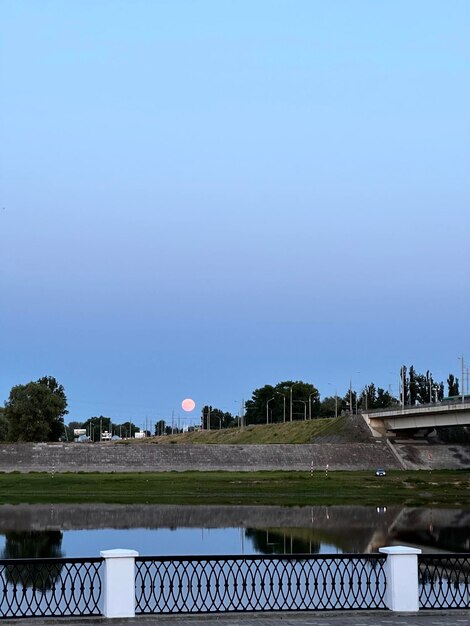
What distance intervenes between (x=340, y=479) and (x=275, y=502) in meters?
20.1

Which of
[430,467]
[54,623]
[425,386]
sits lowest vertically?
[54,623]

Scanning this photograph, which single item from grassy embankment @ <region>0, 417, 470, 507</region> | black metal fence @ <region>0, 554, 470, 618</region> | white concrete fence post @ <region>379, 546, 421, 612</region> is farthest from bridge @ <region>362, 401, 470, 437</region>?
white concrete fence post @ <region>379, 546, 421, 612</region>

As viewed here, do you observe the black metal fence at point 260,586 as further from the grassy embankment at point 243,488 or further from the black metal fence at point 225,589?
the grassy embankment at point 243,488

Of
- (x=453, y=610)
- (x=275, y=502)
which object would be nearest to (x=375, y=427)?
(x=275, y=502)

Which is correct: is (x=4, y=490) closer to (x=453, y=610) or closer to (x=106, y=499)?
(x=106, y=499)

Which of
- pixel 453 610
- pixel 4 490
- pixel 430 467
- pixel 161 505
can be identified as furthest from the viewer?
pixel 430 467

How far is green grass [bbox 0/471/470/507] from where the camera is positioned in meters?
68.5

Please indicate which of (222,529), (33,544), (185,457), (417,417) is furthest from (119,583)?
(417,417)

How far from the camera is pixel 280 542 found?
42.6m

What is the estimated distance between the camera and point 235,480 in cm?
8325

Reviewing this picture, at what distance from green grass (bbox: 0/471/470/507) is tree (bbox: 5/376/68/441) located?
150 feet

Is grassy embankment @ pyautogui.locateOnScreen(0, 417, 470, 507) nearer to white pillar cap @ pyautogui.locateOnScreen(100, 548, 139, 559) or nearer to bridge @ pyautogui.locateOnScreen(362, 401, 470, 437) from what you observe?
bridge @ pyautogui.locateOnScreen(362, 401, 470, 437)

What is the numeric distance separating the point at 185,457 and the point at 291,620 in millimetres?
84950

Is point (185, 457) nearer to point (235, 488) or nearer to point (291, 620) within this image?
point (235, 488)
